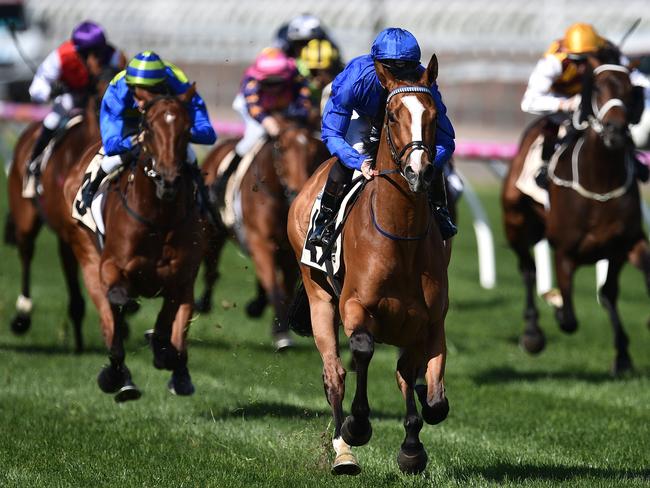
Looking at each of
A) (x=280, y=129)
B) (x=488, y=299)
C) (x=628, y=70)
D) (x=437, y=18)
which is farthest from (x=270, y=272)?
(x=437, y=18)

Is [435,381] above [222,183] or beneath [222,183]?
above

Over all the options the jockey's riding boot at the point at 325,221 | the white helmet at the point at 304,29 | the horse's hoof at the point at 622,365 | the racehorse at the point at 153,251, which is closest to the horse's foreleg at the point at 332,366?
the jockey's riding boot at the point at 325,221

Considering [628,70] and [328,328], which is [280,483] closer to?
[328,328]

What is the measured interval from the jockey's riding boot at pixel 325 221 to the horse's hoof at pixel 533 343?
184 inches

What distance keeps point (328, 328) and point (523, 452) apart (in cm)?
122

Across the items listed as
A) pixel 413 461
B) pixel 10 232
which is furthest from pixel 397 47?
pixel 10 232

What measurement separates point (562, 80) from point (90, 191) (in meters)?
3.98

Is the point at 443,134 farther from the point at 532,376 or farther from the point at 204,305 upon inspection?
the point at 204,305

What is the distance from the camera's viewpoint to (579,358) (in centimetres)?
1105

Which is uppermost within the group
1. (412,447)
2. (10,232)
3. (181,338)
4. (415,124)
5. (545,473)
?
(415,124)

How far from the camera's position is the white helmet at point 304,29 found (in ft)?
37.2

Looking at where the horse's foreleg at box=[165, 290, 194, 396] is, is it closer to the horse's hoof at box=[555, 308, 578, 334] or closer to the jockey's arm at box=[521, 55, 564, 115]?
the horse's hoof at box=[555, 308, 578, 334]

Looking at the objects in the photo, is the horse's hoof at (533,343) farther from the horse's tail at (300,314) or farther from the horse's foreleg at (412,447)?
the horse's foreleg at (412,447)

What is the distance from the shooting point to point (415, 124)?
559 cm
